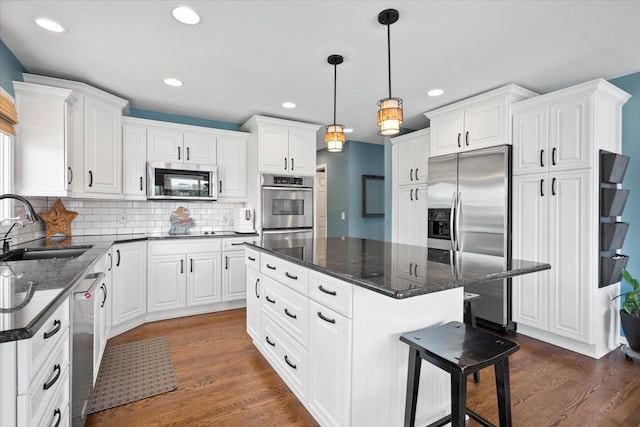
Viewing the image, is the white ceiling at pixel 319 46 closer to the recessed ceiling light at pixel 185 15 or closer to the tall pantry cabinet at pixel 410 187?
the recessed ceiling light at pixel 185 15

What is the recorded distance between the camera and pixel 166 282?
3436mm

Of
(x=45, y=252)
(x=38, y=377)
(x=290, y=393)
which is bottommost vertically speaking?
(x=290, y=393)

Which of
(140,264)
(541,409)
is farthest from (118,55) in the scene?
(541,409)

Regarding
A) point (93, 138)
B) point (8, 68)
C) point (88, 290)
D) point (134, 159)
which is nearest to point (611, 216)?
point (88, 290)

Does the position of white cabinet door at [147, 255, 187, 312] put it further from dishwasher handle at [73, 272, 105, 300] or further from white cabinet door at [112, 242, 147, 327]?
dishwasher handle at [73, 272, 105, 300]

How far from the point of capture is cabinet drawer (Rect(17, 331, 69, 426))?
90 cm

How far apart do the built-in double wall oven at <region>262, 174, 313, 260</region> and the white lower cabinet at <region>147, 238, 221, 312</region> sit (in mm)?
745

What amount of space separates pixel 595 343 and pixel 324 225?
4423 millimetres

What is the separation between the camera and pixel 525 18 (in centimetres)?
201

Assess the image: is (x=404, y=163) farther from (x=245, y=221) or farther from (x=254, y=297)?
(x=254, y=297)

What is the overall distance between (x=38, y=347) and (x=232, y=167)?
10.8 feet

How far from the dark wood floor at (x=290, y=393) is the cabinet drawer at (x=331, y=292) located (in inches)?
30.5

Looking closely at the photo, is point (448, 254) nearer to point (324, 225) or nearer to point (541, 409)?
point (541, 409)

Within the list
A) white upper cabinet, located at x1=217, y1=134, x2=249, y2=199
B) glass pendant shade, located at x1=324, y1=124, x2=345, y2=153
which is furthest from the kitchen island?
white upper cabinet, located at x1=217, y1=134, x2=249, y2=199
